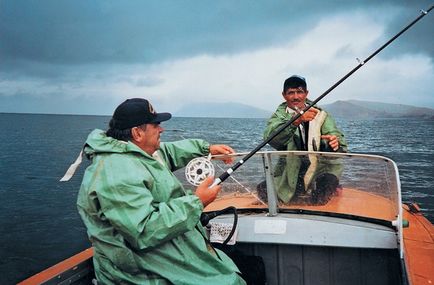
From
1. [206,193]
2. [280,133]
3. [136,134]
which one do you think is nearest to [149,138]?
[136,134]

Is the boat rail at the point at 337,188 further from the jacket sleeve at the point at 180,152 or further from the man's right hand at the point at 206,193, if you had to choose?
the man's right hand at the point at 206,193

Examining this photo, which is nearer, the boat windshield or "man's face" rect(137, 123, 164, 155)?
"man's face" rect(137, 123, 164, 155)

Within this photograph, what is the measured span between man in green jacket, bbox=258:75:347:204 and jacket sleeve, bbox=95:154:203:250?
158 centimetres

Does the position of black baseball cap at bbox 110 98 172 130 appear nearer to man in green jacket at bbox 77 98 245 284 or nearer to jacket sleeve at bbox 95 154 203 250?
man in green jacket at bbox 77 98 245 284

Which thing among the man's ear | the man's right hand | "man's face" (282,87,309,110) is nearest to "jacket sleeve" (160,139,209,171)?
the man's ear

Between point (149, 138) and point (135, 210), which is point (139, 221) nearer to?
point (135, 210)

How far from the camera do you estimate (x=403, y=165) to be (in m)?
27.6

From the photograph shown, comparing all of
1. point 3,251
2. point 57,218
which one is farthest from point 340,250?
point 57,218

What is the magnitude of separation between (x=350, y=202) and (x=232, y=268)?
4.53ft

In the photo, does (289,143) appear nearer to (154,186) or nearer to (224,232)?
(224,232)

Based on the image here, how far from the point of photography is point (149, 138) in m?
2.83

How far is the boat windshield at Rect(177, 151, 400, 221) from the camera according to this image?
356 centimetres

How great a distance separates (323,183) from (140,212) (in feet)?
6.65

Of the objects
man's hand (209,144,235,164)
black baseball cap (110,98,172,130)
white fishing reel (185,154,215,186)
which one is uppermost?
black baseball cap (110,98,172,130)
